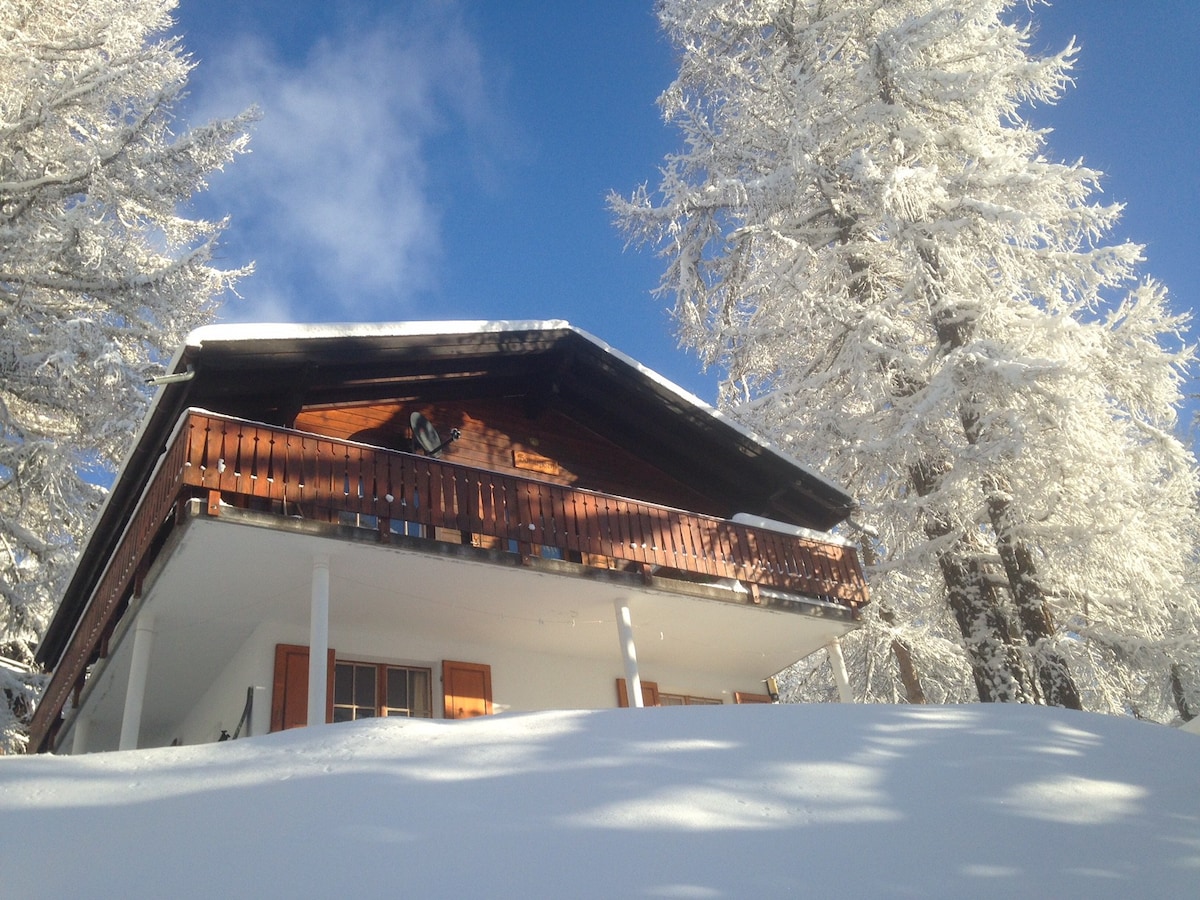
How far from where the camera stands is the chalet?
9078mm

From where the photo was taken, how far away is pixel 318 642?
8719 mm

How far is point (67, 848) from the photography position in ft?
14.1

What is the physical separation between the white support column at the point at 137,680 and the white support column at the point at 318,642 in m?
1.85

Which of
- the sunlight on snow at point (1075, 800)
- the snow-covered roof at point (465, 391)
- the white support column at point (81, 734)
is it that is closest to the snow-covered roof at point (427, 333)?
the snow-covered roof at point (465, 391)

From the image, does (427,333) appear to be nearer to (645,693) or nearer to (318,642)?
(318,642)

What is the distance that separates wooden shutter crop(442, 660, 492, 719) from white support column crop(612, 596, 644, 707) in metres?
1.67

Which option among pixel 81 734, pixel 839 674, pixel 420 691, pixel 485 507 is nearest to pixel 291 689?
pixel 420 691

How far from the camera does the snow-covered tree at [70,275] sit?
1466 cm

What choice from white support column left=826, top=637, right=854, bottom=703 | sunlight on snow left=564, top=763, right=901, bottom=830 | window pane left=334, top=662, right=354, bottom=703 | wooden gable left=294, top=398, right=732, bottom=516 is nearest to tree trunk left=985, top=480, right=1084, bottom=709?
white support column left=826, top=637, right=854, bottom=703

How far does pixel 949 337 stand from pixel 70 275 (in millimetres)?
14598

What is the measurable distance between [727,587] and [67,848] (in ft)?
28.2

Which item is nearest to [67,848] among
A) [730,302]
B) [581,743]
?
[581,743]

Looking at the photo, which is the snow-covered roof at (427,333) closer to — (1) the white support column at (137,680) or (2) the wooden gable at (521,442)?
(2) the wooden gable at (521,442)

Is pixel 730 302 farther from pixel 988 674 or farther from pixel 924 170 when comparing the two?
pixel 988 674
